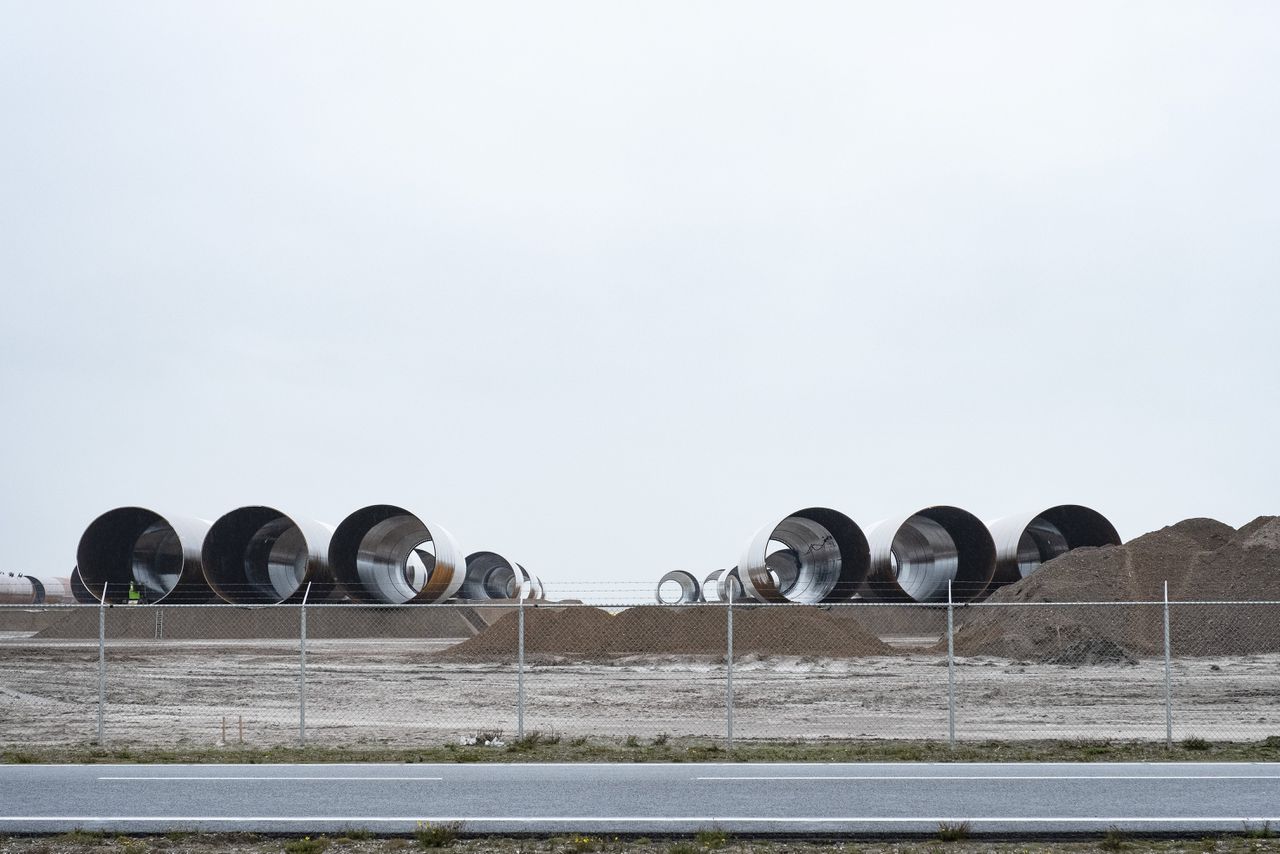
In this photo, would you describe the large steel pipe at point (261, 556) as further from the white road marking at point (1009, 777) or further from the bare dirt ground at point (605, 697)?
the white road marking at point (1009, 777)

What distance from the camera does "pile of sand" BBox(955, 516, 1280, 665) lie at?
1092 inches

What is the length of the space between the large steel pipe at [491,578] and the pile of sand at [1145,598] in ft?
140

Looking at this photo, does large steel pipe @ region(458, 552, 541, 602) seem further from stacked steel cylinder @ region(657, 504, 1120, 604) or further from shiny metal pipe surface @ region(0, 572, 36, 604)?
stacked steel cylinder @ region(657, 504, 1120, 604)

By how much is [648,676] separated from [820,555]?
1713cm

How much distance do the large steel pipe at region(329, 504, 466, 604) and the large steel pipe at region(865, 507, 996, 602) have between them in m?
14.0

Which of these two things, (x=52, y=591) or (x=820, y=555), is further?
(x=52, y=591)

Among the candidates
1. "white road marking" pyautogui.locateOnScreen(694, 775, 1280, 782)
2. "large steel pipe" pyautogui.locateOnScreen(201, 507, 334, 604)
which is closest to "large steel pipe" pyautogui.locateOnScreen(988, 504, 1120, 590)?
"large steel pipe" pyautogui.locateOnScreen(201, 507, 334, 604)

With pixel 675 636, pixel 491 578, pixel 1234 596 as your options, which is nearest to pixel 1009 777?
pixel 675 636

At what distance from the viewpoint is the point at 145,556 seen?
129ft

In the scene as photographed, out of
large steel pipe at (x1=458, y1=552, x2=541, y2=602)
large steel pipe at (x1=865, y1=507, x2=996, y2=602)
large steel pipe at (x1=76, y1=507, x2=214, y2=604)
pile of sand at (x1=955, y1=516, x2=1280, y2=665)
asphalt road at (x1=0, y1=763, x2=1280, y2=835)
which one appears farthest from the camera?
large steel pipe at (x1=458, y1=552, x2=541, y2=602)

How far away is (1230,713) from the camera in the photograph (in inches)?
731

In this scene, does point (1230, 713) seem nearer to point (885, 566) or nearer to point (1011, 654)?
point (1011, 654)

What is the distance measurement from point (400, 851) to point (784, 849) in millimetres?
2446

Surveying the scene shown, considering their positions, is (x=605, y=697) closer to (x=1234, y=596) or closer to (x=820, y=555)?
(x=1234, y=596)
